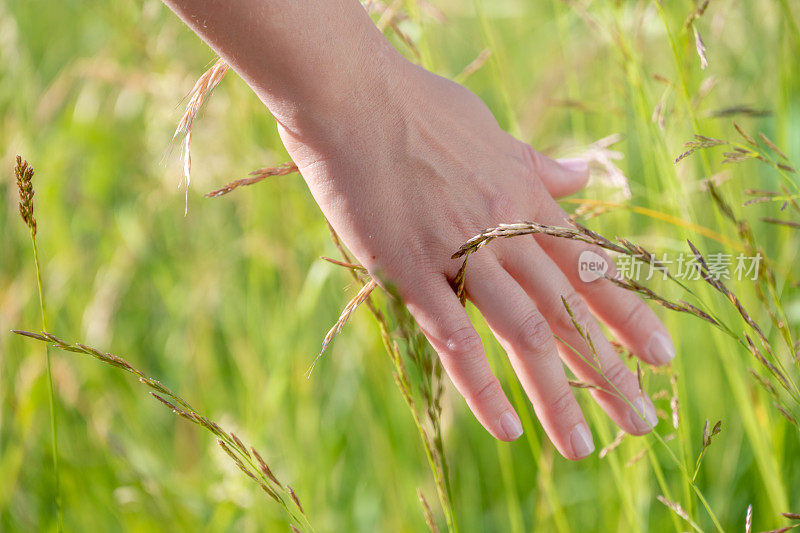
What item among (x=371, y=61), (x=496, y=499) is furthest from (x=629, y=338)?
(x=496, y=499)

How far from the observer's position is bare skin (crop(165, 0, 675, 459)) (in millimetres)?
665

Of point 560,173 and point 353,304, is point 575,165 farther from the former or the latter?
point 353,304

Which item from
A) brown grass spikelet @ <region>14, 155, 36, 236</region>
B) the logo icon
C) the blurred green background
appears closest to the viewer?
brown grass spikelet @ <region>14, 155, 36, 236</region>

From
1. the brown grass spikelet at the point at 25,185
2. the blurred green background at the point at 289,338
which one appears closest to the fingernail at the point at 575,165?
the blurred green background at the point at 289,338

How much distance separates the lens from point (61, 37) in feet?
9.87

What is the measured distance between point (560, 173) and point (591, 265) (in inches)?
5.5

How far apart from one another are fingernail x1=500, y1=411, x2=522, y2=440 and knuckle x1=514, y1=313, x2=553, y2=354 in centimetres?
7

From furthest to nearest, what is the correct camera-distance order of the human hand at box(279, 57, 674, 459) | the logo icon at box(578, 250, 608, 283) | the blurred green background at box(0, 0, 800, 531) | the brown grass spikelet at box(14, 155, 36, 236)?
1. the blurred green background at box(0, 0, 800, 531)
2. the logo icon at box(578, 250, 608, 283)
3. the human hand at box(279, 57, 674, 459)
4. the brown grass spikelet at box(14, 155, 36, 236)

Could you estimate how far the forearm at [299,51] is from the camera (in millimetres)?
642

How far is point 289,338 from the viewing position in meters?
1.21

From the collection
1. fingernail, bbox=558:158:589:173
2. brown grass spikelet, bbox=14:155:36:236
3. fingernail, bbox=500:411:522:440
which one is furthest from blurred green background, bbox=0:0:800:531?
brown grass spikelet, bbox=14:155:36:236

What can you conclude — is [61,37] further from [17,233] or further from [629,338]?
[629,338]

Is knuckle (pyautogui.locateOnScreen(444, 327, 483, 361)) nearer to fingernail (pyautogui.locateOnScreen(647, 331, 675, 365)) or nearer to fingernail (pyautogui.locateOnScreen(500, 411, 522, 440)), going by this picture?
fingernail (pyautogui.locateOnScreen(500, 411, 522, 440))

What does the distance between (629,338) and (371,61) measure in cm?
46
